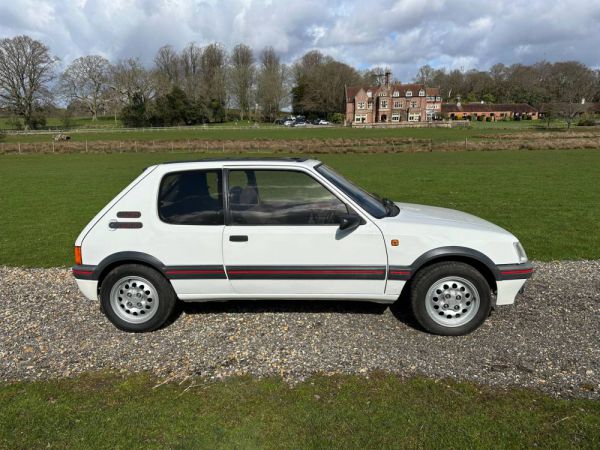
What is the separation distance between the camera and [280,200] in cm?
438

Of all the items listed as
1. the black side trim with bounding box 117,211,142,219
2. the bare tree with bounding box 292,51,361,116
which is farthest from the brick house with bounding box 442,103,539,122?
the black side trim with bounding box 117,211,142,219

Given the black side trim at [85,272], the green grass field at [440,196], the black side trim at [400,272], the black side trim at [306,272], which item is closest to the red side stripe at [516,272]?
the black side trim at [400,272]

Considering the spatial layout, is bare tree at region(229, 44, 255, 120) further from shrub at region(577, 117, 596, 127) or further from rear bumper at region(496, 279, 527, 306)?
rear bumper at region(496, 279, 527, 306)

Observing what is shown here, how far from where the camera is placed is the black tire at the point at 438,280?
163 inches

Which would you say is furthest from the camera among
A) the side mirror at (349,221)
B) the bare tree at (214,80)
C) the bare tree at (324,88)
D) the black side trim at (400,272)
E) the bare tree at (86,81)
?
the bare tree at (324,88)

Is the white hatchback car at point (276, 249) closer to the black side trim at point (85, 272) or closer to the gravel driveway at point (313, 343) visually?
the black side trim at point (85, 272)

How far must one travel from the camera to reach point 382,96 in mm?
97500

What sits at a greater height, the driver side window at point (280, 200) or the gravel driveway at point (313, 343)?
the driver side window at point (280, 200)

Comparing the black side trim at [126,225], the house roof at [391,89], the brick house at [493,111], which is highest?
the house roof at [391,89]

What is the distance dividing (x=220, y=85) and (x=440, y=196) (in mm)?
91141

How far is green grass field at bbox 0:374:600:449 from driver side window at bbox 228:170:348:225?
1.55 meters

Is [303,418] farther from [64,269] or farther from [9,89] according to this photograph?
[9,89]

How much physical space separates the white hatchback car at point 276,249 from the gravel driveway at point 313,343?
1.11 feet

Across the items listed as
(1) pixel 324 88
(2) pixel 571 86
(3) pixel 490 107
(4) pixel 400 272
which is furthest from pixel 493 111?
(4) pixel 400 272
